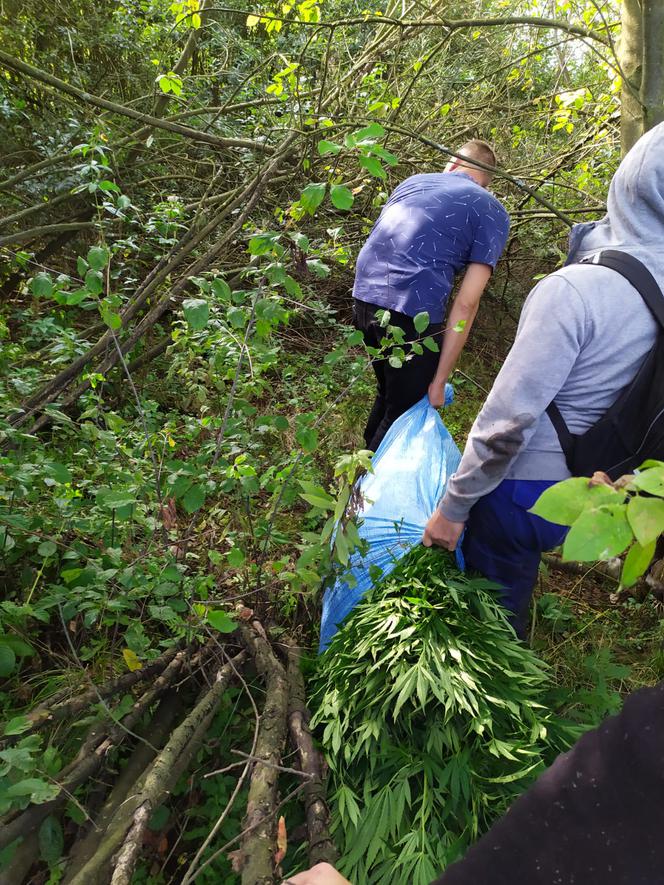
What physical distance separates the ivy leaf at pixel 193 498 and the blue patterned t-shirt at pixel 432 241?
129 cm

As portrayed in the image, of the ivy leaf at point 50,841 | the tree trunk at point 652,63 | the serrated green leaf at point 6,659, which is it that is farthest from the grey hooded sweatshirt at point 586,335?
the ivy leaf at point 50,841

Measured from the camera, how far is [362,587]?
5.94 ft

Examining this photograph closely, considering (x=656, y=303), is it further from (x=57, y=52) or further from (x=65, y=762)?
(x=57, y=52)

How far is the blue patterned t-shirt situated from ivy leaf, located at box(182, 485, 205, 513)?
50.7 inches

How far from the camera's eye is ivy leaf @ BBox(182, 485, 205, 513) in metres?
1.42

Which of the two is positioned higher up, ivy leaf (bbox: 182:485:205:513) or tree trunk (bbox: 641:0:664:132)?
tree trunk (bbox: 641:0:664:132)

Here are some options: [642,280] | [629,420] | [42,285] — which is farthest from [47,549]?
[642,280]

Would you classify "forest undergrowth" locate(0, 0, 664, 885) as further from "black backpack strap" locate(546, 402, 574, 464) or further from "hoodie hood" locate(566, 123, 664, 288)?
"hoodie hood" locate(566, 123, 664, 288)

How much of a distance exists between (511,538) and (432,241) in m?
1.32

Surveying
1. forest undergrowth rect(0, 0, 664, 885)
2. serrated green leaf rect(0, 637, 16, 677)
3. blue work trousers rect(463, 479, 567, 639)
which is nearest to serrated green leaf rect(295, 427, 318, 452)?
forest undergrowth rect(0, 0, 664, 885)

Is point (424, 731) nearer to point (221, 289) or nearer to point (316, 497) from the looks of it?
point (316, 497)

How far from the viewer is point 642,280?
129cm

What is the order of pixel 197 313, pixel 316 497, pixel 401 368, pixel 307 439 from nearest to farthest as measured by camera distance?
1. pixel 197 313
2. pixel 316 497
3. pixel 307 439
4. pixel 401 368

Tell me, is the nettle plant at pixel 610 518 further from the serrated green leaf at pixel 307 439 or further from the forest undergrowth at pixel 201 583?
the serrated green leaf at pixel 307 439
